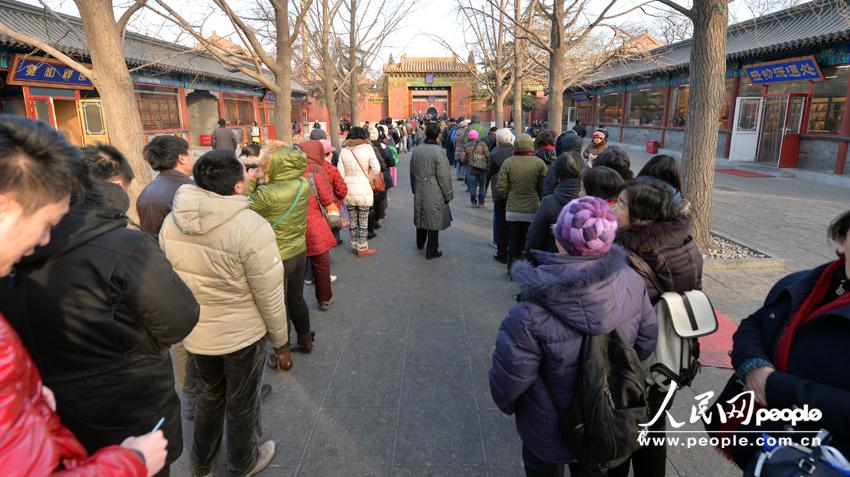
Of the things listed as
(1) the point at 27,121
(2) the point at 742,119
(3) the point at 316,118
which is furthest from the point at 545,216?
(3) the point at 316,118

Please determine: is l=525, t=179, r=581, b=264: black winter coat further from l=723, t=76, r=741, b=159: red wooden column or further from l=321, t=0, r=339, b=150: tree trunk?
l=723, t=76, r=741, b=159: red wooden column

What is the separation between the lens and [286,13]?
7.95 metres

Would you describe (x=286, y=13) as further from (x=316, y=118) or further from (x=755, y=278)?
(x=316, y=118)

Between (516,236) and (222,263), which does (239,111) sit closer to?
(516,236)

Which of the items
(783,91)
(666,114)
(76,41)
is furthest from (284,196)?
(666,114)

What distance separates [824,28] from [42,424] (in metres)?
16.7

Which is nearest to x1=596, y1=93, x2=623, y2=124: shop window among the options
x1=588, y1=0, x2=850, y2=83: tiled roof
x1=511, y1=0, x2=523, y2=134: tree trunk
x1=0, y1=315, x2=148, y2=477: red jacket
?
x1=588, y1=0, x2=850, y2=83: tiled roof

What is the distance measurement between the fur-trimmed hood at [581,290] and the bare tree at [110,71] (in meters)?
4.77

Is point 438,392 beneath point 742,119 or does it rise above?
beneath

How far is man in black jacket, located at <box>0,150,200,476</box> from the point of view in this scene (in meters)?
1.34

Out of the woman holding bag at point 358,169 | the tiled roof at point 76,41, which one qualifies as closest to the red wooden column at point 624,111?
the tiled roof at point 76,41

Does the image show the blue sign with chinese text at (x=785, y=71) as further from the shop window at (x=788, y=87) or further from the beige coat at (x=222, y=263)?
the beige coat at (x=222, y=263)

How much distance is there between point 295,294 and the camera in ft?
12.5

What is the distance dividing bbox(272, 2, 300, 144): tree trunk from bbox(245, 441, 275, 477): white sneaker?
20.6ft
